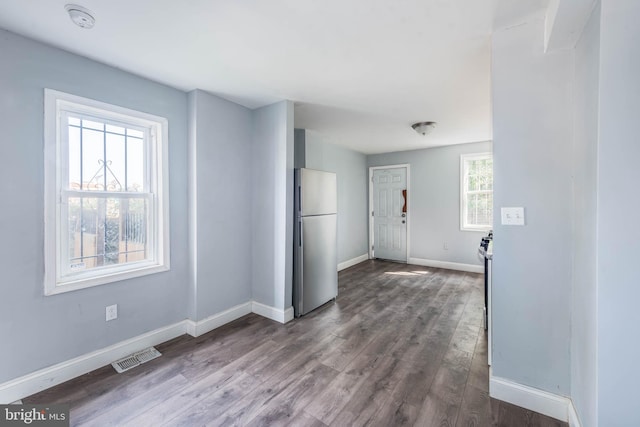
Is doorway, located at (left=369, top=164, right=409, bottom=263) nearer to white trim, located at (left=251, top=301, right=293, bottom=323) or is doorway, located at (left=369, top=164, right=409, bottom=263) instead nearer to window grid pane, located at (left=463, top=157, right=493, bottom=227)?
window grid pane, located at (left=463, top=157, right=493, bottom=227)

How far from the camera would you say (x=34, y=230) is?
190 centimetres

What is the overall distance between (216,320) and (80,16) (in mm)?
2709

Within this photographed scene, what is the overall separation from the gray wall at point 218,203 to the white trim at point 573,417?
292 centimetres

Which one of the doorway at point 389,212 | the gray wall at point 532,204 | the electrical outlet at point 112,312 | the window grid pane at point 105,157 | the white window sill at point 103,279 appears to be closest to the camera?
the gray wall at point 532,204

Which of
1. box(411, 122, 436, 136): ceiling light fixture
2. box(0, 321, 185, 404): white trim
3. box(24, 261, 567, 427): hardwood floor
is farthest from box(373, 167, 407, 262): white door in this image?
box(0, 321, 185, 404): white trim

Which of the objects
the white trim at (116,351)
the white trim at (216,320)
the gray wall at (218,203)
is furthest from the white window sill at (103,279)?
the white trim at (216,320)

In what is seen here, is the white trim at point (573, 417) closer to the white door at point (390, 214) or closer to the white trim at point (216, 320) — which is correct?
the white trim at point (216, 320)

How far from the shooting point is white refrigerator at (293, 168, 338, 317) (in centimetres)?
316

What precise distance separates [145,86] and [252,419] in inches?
112

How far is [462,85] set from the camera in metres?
2.63

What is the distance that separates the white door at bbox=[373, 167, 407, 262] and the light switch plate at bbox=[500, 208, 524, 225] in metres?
4.14

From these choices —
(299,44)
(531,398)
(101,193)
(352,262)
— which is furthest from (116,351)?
(352,262)

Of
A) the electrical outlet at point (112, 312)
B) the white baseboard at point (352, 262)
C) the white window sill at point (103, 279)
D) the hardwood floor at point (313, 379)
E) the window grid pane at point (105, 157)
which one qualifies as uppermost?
the window grid pane at point (105, 157)

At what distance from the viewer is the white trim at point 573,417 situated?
1492mm
